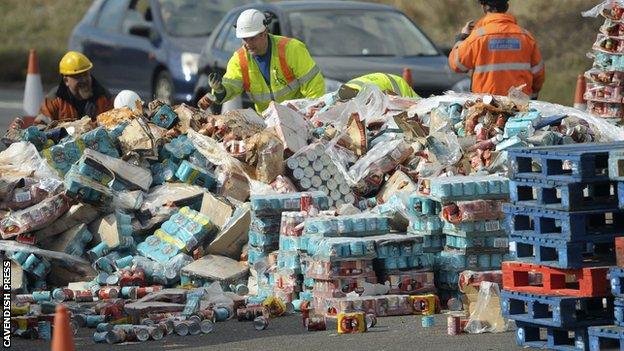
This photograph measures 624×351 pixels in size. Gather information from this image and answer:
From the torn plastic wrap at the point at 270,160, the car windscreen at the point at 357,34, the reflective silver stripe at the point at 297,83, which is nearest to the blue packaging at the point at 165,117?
the reflective silver stripe at the point at 297,83

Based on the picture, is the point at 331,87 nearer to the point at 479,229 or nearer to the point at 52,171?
the point at 52,171

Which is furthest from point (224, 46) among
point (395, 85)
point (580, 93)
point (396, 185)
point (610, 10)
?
point (396, 185)

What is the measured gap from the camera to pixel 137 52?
76.9 ft

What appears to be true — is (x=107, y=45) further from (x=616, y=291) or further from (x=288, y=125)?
(x=616, y=291)

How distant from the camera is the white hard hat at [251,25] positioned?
51.7 feet

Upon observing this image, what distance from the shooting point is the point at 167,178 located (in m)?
14.6

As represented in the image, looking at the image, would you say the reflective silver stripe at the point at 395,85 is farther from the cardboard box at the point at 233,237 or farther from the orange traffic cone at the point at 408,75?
the orange traffic cone at the point at 408,75

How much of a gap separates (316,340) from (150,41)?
12.6m

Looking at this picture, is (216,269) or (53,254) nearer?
(216,269)

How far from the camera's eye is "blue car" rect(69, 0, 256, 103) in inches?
885

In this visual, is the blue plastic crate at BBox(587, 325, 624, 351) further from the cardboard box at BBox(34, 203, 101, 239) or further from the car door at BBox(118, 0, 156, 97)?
the car door at BBox(118, 0, 156, 97)

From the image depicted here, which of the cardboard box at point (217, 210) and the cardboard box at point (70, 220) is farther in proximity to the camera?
the cardboard box at point (217, 210)

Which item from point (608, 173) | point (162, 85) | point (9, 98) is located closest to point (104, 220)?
point (608, 173)

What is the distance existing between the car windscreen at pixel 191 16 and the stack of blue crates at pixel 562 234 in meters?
12.9
